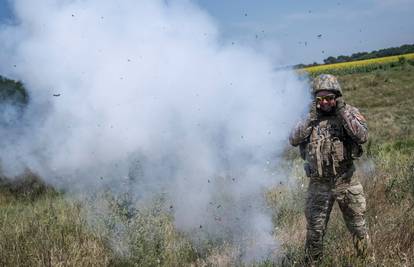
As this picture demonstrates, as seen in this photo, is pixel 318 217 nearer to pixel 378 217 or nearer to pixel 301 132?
pixel 301 132

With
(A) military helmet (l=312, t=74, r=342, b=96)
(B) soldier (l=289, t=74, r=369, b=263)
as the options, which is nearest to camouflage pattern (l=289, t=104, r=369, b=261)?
(B) soldier (l=289, t=74, r=369, b=263)

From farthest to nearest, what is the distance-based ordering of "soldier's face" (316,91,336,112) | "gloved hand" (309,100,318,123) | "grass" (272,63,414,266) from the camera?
"gloved hand" (309,100,318,123), "soldier's face" (316,91,336,112), "grass" (272,63,414,266)

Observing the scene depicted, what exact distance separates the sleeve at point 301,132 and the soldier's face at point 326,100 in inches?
7.9

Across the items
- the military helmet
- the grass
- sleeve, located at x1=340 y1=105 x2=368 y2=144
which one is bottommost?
the grass

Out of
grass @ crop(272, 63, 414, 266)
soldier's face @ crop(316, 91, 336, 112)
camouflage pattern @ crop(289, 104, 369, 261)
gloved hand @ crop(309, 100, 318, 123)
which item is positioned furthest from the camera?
gloved hand @ crop(309, 100, 318, 123)

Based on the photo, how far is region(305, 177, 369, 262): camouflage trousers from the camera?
13.7 feet

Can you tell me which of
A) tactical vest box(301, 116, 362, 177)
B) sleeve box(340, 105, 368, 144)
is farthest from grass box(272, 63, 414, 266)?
sleeve box(340, 105, 368, 144)

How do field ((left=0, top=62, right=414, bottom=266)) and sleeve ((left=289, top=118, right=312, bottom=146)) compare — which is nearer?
field ((left=0, top=62, right=414, bottom=266))

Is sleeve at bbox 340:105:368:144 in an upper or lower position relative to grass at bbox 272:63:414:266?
upper

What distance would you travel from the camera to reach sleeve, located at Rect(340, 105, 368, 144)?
4.07m

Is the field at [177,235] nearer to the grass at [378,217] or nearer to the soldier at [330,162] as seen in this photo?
the grass at [378,217]

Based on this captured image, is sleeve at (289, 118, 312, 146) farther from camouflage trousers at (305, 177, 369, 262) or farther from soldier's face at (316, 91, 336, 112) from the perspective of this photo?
camouflage trousers at (305, 177, 369, 262)

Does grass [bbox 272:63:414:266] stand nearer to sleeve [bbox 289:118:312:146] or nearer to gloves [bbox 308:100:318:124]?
sleeve [bbox 289:118:312:146]

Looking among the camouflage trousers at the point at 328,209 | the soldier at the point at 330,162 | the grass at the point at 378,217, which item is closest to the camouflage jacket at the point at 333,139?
the soldier at the point at 330,162
